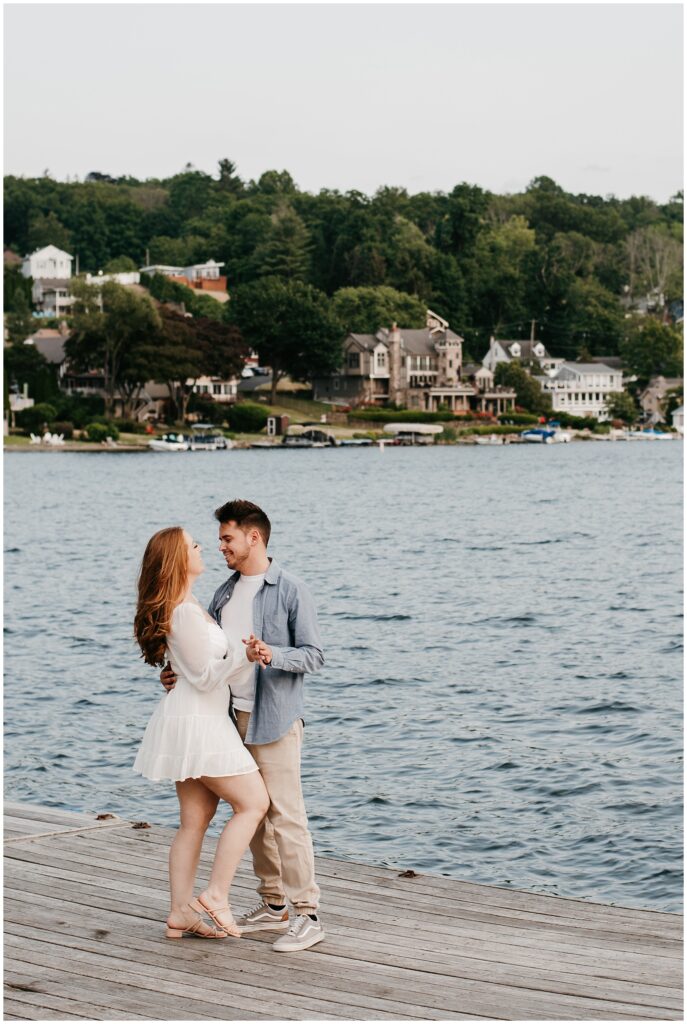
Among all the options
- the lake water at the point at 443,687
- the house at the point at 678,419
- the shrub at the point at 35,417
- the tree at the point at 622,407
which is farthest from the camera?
the tree at the point at 622,407

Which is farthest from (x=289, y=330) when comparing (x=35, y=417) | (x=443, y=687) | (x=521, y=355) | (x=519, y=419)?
(x=443, y=687)

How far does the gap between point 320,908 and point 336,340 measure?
364 ft

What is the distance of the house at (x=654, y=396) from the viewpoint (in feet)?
425

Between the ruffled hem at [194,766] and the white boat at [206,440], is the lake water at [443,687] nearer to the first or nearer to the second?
the ruffled hem at [194,766]

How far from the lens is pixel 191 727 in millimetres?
6047

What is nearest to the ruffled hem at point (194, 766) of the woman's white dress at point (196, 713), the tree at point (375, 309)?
the woman's white dress at point (196, 713)

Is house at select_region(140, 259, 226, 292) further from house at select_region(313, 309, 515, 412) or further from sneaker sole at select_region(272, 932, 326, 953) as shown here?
sneaker sole at select_region(272, 932, 326, 953)

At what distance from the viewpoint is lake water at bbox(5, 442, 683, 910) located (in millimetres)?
12539

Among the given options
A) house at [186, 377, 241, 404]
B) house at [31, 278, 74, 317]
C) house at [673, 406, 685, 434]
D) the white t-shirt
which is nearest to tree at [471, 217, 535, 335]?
house at [673, 406, 685, 434]

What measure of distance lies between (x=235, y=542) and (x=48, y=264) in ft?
515

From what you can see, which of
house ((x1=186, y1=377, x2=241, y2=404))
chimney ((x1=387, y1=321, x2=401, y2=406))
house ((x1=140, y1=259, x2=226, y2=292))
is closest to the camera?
house ((x1=186, y1=377, x2=241, y2=404))

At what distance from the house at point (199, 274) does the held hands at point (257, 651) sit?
480 feet

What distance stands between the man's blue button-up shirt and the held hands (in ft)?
0.63

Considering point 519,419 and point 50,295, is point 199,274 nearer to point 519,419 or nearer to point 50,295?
point 50,295
